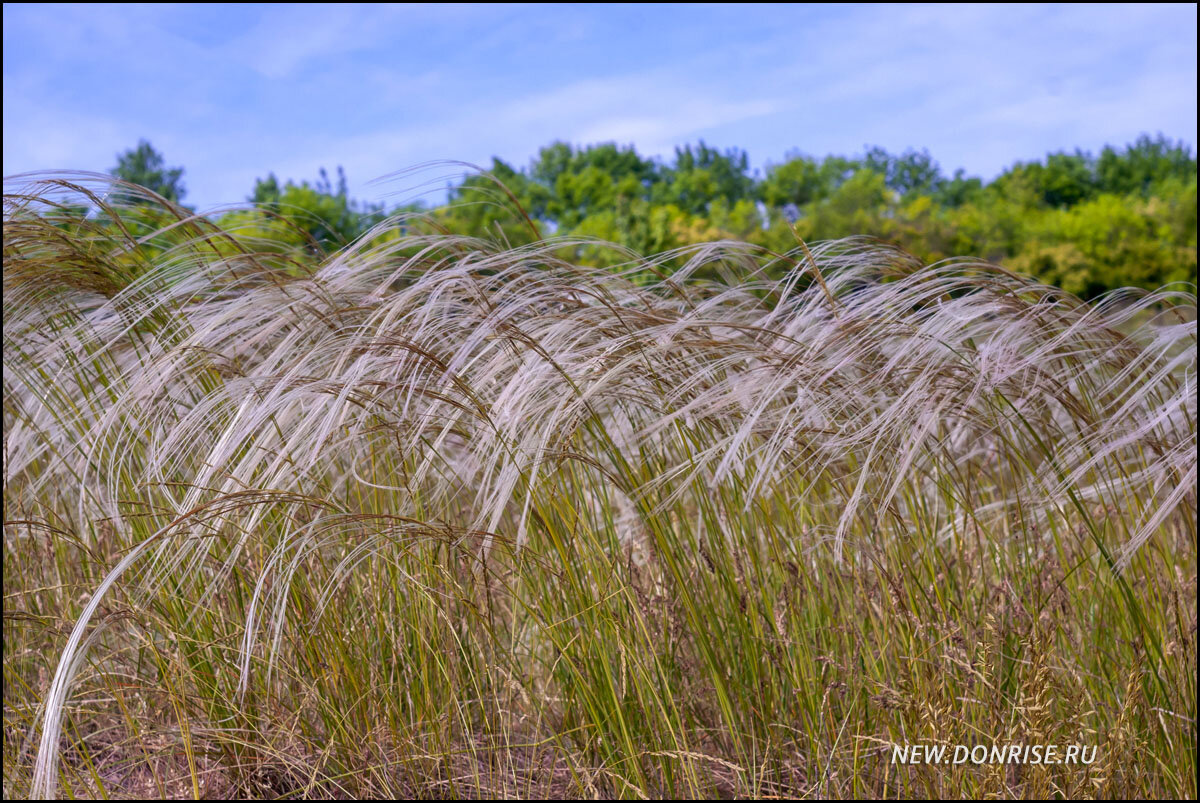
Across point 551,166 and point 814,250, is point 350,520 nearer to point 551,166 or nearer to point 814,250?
point 814,250

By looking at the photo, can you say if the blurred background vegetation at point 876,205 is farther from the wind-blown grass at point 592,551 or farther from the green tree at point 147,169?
the wind-blown grass at point 592,551

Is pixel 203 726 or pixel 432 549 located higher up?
pixel 432 549

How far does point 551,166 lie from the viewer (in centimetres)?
3312

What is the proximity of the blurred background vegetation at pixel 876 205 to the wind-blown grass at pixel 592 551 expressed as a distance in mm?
10571

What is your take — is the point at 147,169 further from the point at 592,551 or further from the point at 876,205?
the point at 592,551

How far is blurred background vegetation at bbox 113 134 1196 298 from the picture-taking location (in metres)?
20.2

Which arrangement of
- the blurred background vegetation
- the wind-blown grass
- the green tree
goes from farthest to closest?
the green tree
the blurred background vegetation
the wind-blown grass

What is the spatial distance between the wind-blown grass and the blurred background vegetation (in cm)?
1057

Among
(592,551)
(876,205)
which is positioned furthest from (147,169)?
(592,551)

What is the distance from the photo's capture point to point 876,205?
25625mm

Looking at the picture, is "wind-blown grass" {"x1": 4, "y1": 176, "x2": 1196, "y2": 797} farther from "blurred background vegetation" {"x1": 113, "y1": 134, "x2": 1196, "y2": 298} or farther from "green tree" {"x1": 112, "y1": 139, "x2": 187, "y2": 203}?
"green tree" {"x1": 112, "y1": 139, "x2": 187, "y2": 203}

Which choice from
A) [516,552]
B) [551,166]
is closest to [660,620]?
[516,552]

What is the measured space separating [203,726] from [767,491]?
44.3 inches

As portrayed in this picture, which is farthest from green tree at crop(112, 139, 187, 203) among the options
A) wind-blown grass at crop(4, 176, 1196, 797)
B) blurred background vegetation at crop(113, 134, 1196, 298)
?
wind-blown grass at crop(4, 176, 1196, 797)
